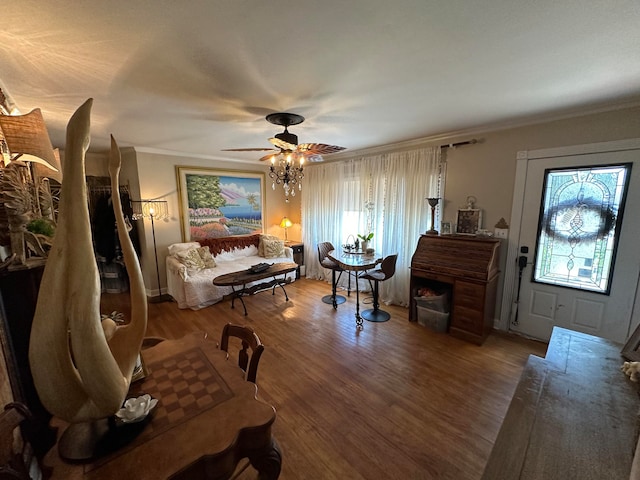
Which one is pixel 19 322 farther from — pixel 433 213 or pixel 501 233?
pixel 501 233

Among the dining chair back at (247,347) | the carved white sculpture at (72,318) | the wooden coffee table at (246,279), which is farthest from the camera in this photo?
the wooden coffee table at (246,279)

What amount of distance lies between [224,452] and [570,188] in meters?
3.66

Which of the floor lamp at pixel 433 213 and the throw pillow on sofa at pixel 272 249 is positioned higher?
the floor lamp at pixel 433 213

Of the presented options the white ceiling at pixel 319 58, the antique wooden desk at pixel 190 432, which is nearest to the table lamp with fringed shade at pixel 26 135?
the white ceiling at pixel 319 58

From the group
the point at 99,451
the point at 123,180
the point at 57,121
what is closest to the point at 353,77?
the point at 99,451

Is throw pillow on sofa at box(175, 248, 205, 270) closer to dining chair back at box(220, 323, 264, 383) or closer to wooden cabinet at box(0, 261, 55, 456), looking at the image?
wooden cabinet at box(0, 261, 55, 456)

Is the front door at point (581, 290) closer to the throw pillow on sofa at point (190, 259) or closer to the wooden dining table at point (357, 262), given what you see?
the wooden dining table at point (357, 262)

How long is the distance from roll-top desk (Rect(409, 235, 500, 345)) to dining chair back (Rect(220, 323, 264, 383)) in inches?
93.8

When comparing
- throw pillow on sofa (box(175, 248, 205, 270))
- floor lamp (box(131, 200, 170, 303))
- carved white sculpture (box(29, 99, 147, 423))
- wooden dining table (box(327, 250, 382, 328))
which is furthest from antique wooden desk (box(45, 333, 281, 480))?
floor lamp (box(131, 200, 170, 303))

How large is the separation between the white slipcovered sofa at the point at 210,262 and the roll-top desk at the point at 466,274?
270 cm

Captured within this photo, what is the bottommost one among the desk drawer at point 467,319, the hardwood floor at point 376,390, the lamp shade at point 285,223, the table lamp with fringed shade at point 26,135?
the hardwood floor at point 376,390

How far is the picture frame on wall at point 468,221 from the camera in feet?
10.5

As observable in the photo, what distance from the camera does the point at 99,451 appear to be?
90cm

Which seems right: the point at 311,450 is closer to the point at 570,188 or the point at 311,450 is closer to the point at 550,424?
the point at 550,424
